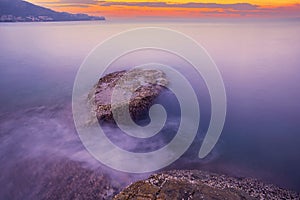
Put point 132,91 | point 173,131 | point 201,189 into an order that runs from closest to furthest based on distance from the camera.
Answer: point 201,189, point 173,131, point 132,91

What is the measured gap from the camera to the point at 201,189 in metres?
8.76

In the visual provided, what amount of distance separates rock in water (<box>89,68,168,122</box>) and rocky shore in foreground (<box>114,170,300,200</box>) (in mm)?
6249

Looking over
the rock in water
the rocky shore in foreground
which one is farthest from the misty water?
the rock in water

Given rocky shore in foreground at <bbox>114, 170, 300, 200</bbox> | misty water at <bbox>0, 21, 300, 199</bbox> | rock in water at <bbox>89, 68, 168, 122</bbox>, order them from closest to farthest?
rocky shore in foreground at <bbox>114, 170, 300, 200</bbox>
misty water at <bbox>0, 21, 300, 199</bbox>
rock in water at <bbox>89, 68, 168, 122</bbox>

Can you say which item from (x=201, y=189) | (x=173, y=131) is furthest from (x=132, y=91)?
(x=201, y=189)

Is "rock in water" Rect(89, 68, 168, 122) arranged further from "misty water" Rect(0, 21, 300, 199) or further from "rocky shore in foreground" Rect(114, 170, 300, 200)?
"rocky shore in foreground" Rect(114, 170, 300, 200)

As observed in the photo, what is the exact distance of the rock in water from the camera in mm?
16281

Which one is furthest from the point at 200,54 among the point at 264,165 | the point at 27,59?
the point at 264,165

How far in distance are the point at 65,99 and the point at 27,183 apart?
10.5 metres

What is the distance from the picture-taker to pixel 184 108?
19047mm

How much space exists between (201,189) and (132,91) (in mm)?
10542

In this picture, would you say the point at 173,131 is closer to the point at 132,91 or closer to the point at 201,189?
the point at 132,91

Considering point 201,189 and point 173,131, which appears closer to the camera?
point 201,189

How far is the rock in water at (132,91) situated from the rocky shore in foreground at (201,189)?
6249 millimetres
